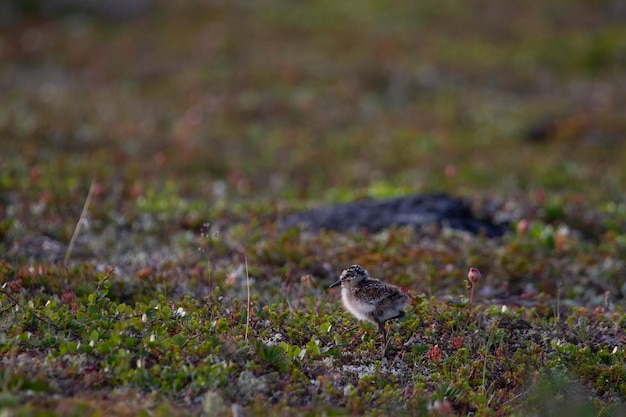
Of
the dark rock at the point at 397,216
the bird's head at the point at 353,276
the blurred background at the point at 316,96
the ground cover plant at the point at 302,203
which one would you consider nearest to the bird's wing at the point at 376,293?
the bird's head at the point at 353,276

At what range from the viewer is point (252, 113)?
73.2 feet

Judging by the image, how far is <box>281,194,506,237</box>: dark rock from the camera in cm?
1200

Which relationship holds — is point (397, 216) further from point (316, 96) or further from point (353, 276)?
point (316, 96)

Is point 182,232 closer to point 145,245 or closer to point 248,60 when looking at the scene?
point 145,245

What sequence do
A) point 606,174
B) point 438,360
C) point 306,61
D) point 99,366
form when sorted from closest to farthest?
point 99,366 < point 438,360 < point 606,174 < point 306,61

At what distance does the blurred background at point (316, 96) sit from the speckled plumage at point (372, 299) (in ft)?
21.3

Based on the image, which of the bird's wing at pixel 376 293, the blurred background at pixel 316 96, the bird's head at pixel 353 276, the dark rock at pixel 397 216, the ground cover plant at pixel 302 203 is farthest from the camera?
the blurred background at pixel 316 96

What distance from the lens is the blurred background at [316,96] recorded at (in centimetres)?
1708

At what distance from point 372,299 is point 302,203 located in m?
6.79

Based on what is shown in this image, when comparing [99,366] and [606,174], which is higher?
[99,366]

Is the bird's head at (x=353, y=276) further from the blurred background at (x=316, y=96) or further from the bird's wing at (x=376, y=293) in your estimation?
the blurred background at (x=316, y=96)

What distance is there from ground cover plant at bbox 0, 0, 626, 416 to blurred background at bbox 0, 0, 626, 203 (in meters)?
0.11

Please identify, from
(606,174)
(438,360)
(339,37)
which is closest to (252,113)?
(339,37)

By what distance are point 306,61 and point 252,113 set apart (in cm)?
494
